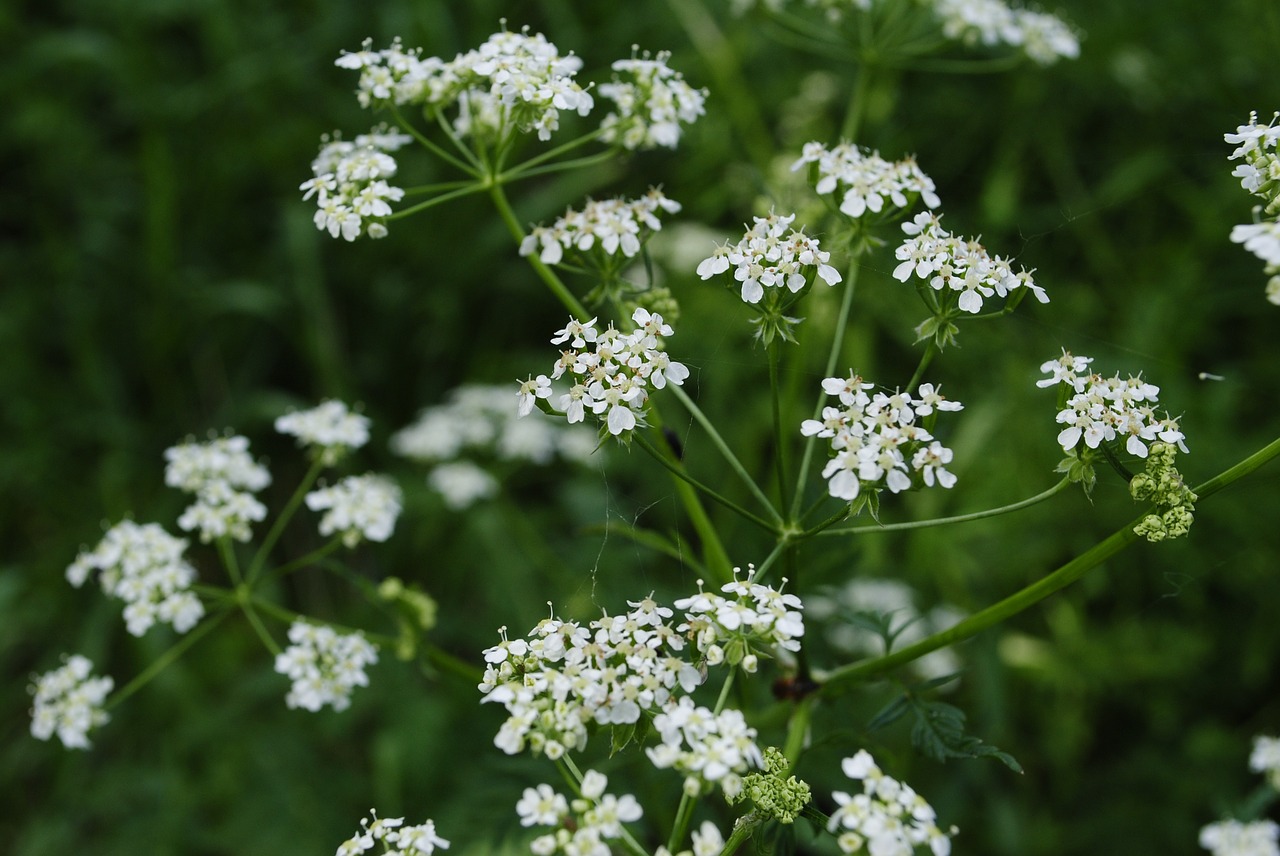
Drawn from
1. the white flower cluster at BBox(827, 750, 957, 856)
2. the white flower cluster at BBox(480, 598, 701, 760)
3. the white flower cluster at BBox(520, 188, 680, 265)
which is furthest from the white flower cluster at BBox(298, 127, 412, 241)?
the white flower cluster at BBox(827, 750, 957, 856)

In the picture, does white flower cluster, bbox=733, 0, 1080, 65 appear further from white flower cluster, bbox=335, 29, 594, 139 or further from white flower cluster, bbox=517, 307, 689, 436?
white flower cluster, bbox=517, 307, 689, 436

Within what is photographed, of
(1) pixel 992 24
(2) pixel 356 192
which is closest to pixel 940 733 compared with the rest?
(2) pixel 356 192

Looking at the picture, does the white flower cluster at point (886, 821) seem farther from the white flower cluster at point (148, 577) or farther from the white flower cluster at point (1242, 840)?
the white flower cluster at point (148, 577)

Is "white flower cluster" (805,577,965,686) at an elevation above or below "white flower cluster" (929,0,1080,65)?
below

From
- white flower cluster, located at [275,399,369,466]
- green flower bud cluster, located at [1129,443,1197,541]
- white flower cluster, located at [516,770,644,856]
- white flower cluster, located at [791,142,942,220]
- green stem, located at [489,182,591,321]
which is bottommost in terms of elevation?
white flower cluster, located at [275,399,369,466]

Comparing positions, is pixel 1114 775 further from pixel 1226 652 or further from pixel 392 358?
pixel 392 358

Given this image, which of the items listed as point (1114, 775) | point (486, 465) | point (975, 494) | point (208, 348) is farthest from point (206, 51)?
point (1114, 775)

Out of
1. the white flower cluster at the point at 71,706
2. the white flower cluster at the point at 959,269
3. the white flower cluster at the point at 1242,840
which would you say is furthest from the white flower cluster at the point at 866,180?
the white flower cluster at the point at 71,706
